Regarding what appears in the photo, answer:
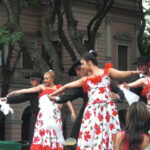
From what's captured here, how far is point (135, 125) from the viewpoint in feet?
17.7

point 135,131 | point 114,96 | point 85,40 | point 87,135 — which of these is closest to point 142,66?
point 114,96

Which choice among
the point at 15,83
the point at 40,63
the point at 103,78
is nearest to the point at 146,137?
the point at 103,78

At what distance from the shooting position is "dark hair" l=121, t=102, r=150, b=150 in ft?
17.7

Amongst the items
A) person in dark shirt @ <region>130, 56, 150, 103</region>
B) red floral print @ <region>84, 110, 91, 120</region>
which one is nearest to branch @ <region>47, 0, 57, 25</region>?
person in dark shirt @ <region>130, 56, 150, 103</region>

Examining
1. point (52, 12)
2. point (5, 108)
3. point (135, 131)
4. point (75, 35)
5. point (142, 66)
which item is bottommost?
point (135, 131)

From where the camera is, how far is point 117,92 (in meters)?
8.48

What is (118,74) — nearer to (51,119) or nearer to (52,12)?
(51,119)

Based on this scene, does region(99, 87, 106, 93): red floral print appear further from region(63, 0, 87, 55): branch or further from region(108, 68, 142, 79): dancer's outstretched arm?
region(63, 0, 87, 55): branch

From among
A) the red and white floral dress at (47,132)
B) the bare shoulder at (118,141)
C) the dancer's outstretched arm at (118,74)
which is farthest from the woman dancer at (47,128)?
the bare shoulder at (118,141)

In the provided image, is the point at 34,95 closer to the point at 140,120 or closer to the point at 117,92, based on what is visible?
the point at 117,92

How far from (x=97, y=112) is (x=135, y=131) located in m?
2.98

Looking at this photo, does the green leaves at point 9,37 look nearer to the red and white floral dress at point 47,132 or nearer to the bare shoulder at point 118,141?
the red and white floral dress at point 47,132

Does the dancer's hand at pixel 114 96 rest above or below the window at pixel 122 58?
below

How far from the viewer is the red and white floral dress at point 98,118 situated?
835cm
